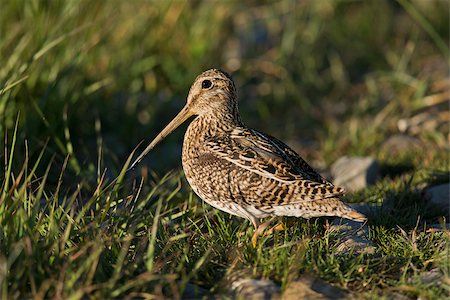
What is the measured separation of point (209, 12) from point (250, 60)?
742 millimetres

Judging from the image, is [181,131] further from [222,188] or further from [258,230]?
[258,230]

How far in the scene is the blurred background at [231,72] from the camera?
660cm

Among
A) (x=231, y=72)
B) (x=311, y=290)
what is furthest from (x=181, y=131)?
(x=311, y=290)

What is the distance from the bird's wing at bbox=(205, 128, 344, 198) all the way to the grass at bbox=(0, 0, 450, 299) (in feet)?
1.04

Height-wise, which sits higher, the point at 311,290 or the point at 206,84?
the point at 206,84

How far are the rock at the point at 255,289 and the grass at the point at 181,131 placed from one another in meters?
0.08

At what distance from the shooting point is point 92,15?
777 centimetres

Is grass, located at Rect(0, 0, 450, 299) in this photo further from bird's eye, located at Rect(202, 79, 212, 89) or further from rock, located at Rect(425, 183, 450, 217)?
bird's eye, located at Rect(202, 79, 212, 89)

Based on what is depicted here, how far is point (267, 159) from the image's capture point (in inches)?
192

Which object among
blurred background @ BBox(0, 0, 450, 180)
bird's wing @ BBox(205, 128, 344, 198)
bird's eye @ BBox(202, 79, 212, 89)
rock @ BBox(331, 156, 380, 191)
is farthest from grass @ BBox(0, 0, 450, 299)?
bird's eye @ BBox(202, 79, 212, 89)

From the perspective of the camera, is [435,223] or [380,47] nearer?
[435,223]

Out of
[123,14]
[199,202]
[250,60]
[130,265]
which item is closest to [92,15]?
[123,14]

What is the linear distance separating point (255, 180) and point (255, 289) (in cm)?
98

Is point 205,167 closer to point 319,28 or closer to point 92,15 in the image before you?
point 92,15
